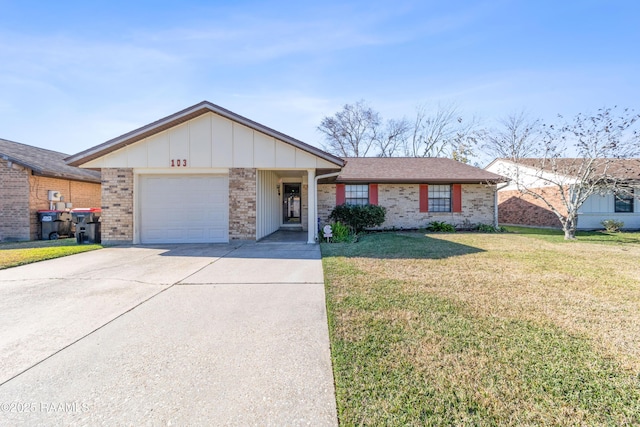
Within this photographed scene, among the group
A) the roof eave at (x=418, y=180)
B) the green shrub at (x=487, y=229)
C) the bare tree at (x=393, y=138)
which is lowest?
the green shrub at (x=487, y=229)

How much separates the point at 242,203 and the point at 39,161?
10.9 metres

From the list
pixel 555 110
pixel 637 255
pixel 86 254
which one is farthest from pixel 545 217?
pixel 86 254

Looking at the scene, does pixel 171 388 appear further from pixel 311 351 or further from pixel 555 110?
pixel 555 110

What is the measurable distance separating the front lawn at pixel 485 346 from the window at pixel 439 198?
868cm

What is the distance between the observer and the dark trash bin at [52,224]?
12.3 metres

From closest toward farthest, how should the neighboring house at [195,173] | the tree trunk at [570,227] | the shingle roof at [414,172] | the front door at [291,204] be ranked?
the neighboring house at [195,173] < the tree trunk at [570,227] < the shingle roof at [414,172] < the front door at [291,204]

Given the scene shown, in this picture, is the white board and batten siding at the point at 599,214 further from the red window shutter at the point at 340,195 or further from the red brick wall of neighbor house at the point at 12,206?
the red brick wall of neighbor house at the point at 12,206

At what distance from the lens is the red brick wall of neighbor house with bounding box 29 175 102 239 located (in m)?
12.1

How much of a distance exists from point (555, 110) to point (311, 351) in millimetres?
13962

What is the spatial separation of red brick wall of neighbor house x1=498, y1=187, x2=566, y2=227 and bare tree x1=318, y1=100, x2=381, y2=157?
13831mm

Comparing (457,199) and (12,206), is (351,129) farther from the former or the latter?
(12,206)

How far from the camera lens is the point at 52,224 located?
40.5 feet

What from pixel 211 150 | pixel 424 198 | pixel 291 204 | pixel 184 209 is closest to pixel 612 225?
pixel 424 198

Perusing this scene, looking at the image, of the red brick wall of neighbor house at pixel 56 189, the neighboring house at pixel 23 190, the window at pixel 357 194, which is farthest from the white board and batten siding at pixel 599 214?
the red brick wall of neighbor house at pixel 56 189
